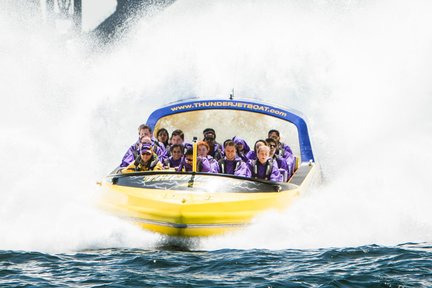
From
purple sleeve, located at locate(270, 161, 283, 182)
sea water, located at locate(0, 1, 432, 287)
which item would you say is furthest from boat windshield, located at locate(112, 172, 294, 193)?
purple sleeve, located at locate(270, 161, 283, 182)

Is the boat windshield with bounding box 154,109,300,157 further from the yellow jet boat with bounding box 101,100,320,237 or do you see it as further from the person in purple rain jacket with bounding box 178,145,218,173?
the person in purple rain jacket with bounding box 178,145,218,173

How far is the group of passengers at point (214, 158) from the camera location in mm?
8883

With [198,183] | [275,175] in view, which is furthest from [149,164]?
[275,175]

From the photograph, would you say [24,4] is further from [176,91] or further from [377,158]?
[377,158]

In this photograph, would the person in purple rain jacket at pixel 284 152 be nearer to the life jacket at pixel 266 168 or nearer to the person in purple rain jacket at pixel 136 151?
the life jacket at pixel 266 168

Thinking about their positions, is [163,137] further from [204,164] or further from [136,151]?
[204,164]

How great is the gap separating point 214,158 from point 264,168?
45.0 inches

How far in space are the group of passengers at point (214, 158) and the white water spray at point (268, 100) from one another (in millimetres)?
606

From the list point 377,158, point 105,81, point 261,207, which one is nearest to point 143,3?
point 105,81

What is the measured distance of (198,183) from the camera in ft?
26.0

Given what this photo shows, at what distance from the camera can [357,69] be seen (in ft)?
55.5

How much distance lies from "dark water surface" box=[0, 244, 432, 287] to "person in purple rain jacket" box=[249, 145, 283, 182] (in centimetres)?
184

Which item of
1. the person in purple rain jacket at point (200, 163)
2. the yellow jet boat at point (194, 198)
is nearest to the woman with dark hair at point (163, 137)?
the person in purple rain jacket at point (200, 163)

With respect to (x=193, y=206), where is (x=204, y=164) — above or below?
above
